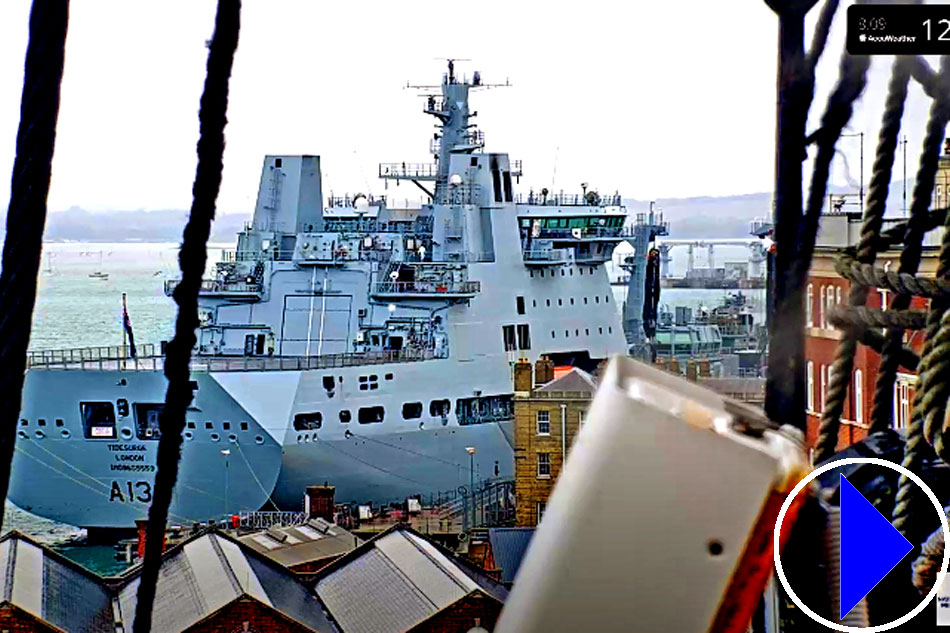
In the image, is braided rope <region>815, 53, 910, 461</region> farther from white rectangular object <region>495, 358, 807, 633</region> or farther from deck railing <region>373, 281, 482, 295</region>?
deck railing <region>373, 281, 482, 295</region>

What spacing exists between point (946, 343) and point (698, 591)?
275 mm

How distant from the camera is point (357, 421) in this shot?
943 cm

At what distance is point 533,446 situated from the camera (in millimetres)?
8055

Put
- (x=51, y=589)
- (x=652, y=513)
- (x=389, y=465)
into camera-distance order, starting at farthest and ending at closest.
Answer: (x=389, y=465), (x=51, y=589), (x=652, y=513)

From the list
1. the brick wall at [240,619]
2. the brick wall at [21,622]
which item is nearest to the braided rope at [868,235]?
the brick wall at [240,619]

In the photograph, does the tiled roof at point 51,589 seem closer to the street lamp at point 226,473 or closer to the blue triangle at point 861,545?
the blue triangle at point 861,545

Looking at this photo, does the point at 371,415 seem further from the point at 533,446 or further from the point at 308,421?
the point at 533,446

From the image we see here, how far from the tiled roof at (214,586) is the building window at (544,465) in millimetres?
3091

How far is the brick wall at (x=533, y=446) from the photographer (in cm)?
767

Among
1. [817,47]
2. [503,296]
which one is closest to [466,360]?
[503,296]

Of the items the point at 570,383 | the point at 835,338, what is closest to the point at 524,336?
the point at 570,383

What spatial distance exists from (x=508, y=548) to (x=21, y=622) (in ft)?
8.30

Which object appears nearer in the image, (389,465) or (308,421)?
(308,421)
